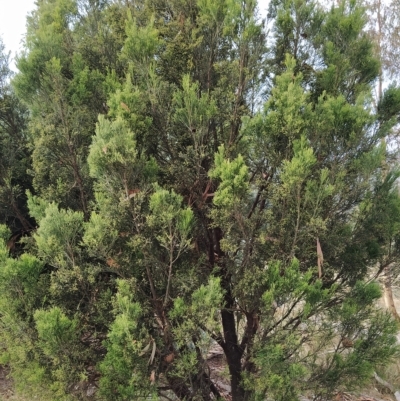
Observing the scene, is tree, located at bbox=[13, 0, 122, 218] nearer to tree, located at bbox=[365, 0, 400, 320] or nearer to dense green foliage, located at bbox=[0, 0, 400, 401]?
dense green foliage, located at bbox=[0, 0, 400, 401]

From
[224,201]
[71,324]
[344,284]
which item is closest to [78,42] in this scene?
[224,201]

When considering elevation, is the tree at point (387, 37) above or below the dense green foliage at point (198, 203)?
above

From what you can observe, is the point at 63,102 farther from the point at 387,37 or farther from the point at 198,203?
the point at 387,37

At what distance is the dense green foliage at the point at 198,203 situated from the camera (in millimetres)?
2945

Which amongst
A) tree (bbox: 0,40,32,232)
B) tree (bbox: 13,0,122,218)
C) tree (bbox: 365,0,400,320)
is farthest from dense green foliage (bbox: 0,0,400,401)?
tree (bbox: 365,0,400,320)

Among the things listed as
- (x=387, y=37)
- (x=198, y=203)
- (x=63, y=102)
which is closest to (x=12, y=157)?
(x=63, y=102)

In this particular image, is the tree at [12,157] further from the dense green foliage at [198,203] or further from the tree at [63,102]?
the dense green foliage at [198,203]

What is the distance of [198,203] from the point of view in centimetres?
355

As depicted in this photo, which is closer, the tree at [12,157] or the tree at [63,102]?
the tree at [63,102]

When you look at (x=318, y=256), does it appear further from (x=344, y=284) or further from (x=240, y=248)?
(x=344, y=284)

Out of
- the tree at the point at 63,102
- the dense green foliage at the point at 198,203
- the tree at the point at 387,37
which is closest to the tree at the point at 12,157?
the tree at the point at 63,102

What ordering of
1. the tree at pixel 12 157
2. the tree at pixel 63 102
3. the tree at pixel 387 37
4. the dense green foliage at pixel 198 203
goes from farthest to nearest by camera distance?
the tree at pixel 387 37 < the tree at pixel 12 157 < the tree at pixel 63 102 < the dense green foliage at pixel 198 203

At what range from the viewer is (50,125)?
3.50 meters

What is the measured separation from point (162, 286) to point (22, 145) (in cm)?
258
